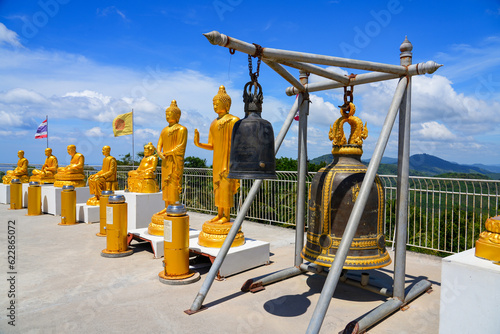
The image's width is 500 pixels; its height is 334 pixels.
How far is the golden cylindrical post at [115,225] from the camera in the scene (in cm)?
631

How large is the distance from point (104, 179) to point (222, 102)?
592 centimetres

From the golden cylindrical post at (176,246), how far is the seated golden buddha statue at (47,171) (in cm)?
998

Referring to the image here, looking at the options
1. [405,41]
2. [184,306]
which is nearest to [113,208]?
[184,306]

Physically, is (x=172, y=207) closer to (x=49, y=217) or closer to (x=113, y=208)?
(x=113, y=208)

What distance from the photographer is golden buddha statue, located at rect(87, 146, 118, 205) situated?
1015 centimetres

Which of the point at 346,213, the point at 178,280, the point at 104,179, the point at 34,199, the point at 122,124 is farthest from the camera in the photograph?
the point at 122,124

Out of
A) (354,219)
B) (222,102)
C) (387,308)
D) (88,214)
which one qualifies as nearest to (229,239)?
(354,219)

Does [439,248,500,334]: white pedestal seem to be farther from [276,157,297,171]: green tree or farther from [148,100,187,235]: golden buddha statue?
[276,157,297,171]: green tree

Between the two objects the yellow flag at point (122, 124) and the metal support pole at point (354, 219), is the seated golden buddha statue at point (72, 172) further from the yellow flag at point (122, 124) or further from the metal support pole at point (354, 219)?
the metal support pole at point (354, 219)

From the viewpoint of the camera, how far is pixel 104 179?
1016 centimetres

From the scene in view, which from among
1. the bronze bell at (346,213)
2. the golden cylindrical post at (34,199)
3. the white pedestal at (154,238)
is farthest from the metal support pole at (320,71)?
the golden cylindrical post at (34,199)

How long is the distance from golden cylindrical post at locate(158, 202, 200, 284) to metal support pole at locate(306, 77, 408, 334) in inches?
99.8

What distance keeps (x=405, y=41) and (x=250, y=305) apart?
3897 mm

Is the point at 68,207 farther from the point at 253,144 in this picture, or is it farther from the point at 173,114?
the point at 253,144
